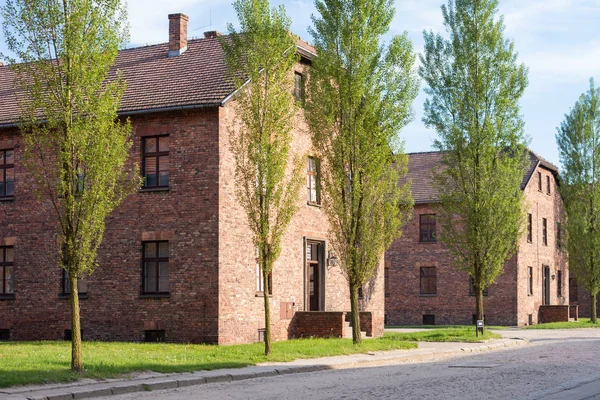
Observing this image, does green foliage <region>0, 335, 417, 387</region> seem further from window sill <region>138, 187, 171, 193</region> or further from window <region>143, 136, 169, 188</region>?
window <region>143, 136, 169, 188</region>

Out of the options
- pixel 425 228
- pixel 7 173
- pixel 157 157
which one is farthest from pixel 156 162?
pixel 425 228

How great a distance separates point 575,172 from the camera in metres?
49.1

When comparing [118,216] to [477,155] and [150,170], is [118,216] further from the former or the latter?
[477,155]

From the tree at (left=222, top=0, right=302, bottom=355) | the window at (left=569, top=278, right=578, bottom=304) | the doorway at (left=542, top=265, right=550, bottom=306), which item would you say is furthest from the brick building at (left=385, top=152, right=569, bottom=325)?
the tree at (left=222, top=0, right=302, bottom=355)

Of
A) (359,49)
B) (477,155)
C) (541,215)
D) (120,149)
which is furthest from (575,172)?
(120,149)

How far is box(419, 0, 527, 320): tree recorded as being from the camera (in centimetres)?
3056

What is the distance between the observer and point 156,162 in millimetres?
26062

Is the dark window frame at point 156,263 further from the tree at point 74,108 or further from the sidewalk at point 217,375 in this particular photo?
the tree at point 74,108

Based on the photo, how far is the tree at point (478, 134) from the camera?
3056 centimetres

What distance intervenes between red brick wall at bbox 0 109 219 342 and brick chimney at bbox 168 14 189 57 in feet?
14.5

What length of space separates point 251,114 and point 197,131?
5.18m

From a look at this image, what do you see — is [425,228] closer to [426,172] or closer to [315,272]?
[426,172]

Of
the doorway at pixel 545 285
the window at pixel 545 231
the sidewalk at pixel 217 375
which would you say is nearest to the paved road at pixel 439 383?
the sidewalk at pixel 217 375

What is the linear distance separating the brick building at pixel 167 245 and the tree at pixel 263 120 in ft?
11.2
